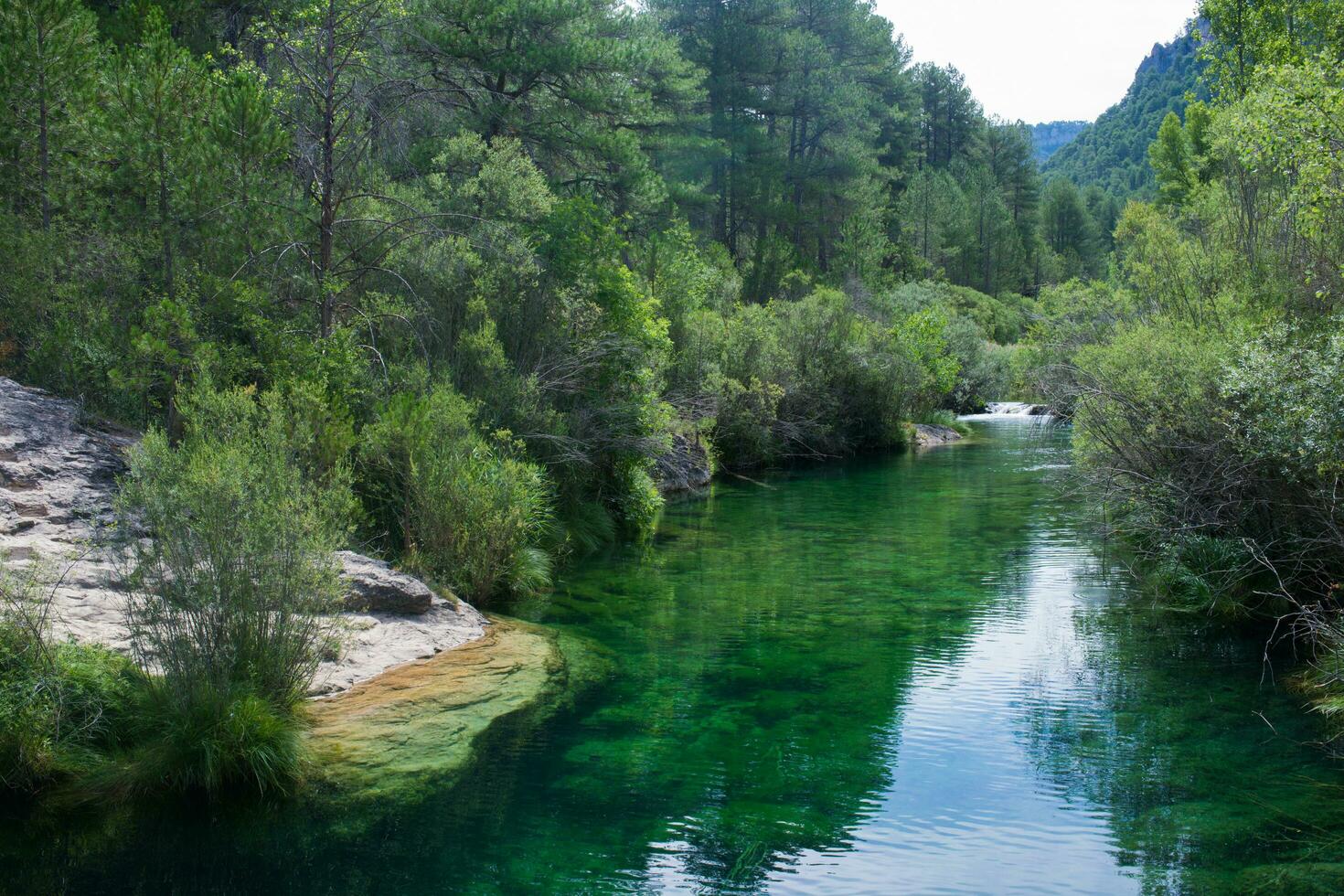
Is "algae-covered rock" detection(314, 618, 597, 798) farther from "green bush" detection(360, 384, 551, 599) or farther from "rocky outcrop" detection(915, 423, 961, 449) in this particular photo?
"rocky outcrop" detection(915, 423, 961, 449)

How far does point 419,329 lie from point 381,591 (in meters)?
6.09

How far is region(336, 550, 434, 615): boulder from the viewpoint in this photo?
1035cm

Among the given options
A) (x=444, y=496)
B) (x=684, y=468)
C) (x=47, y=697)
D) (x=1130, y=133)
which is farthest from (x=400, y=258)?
(x=1130, y=133)

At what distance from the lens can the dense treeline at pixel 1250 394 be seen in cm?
977

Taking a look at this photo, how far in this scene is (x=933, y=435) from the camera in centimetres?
3903

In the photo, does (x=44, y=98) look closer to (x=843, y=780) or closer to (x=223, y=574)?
(x=223, y=574)

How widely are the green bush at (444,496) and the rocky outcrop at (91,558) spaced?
96 centimetres

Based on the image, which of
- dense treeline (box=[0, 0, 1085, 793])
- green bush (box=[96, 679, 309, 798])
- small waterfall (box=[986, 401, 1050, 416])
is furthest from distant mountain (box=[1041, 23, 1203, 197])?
green bush (box=[96, 679, 309, 798])

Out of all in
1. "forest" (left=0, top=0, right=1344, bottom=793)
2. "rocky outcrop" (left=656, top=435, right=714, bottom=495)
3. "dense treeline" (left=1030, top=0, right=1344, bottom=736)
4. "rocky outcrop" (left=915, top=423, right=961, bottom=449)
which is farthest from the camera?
"rocky outcrop" (left=915, top=423, right=961, bottom=449)

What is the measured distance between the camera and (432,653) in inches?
392

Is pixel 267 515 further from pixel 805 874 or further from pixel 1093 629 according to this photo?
pixel 1093 629

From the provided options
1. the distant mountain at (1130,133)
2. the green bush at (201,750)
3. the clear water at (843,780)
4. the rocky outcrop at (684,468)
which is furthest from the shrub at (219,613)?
the distant mountain at (1130,133)

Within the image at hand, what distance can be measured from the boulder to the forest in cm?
77

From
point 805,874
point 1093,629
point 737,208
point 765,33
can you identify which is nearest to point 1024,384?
point 737,208
